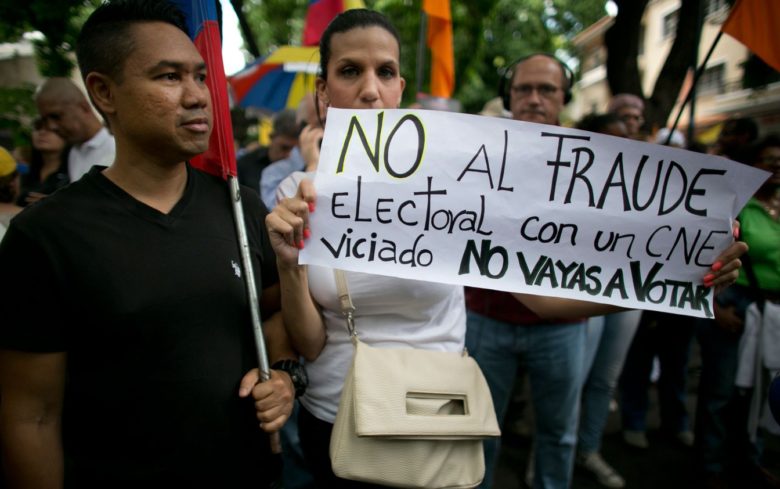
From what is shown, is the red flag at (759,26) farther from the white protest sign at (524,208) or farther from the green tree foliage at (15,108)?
the green tree foliage at (15,108)

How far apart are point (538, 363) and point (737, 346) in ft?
5.63

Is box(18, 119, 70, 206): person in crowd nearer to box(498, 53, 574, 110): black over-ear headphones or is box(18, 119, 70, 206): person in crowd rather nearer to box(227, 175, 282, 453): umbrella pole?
box(227, 175, 282, 453): umbrella pole

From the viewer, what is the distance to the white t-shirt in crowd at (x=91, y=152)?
2961 millimetres

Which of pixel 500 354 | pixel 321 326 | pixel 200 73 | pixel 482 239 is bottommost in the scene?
pixel 500 354

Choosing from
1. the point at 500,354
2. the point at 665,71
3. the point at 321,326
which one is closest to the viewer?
the point at 321,326

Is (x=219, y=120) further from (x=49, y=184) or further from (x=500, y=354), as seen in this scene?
(x=49, y=184)

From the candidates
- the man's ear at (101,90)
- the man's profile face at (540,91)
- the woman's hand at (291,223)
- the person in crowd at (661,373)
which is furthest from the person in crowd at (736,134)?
the man's ear at (101,90)

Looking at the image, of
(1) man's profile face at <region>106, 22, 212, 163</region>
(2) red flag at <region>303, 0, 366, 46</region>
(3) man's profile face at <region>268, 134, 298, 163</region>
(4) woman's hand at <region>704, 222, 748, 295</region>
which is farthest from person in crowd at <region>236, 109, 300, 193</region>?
(4) woman's hand at <region>704, 222, 748, 295</region>

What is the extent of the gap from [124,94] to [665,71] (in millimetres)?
5864

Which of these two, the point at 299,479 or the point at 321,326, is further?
the point at 299,479

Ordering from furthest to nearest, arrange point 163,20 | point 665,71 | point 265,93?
point 265,93 → point 665,71 → point 163,20

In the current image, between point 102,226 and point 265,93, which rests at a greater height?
point 265,93

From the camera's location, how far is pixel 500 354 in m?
2.29

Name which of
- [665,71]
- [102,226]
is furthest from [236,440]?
[665,71]
